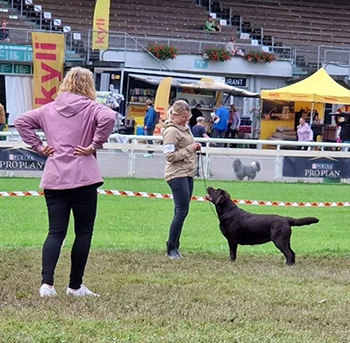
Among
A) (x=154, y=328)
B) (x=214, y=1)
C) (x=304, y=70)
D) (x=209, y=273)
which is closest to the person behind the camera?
(x=154, y=328)

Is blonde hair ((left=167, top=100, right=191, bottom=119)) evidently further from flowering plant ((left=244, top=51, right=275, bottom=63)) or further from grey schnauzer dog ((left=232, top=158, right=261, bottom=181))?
flowering plant ((left=244, top=51, right=275, bottom=63))

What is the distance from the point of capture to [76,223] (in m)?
6.78

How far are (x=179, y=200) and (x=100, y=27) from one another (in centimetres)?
2509

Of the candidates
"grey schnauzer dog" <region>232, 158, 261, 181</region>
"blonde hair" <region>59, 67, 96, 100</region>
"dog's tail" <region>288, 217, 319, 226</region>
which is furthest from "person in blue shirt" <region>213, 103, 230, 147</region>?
"blonde hair" <region>59, 67, 96, 100</region>

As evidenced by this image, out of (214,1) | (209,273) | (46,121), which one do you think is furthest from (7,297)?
(214,1)

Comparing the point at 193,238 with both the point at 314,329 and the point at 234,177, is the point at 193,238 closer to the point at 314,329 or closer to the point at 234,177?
the point at 314,329

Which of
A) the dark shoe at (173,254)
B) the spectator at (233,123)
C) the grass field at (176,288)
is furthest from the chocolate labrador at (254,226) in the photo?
the spectator at (233,123)

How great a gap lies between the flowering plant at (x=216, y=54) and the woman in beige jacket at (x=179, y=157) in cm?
2721

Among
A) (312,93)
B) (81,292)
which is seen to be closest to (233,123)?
(312,93)

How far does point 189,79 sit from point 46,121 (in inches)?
1052

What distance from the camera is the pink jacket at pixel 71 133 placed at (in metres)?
6.56

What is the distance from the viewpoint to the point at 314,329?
576 cm

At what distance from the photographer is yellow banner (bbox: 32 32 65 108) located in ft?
70.9

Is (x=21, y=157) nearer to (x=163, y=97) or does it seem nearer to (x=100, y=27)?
(x=163, y=97)
